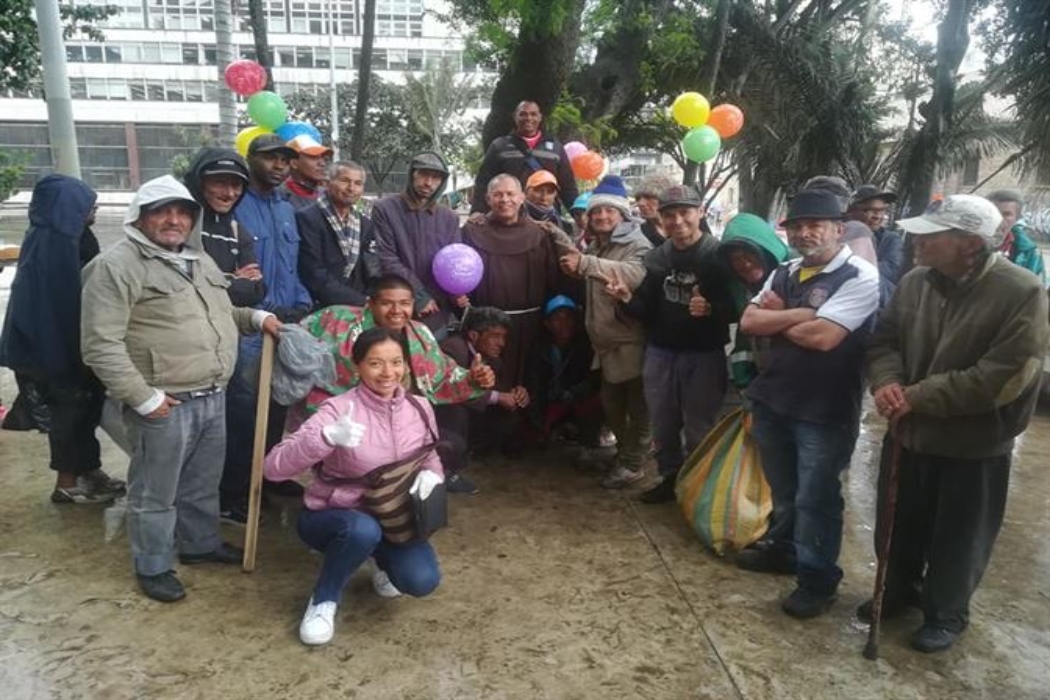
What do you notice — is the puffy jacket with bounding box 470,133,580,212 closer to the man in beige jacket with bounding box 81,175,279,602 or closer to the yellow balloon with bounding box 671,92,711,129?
the man in beige jacket with bounding box 81,175,279,602

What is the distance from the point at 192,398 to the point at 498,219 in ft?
6.54

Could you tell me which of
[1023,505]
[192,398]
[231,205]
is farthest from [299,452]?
[1023,505]

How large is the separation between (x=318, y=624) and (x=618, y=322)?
2228 millimetres

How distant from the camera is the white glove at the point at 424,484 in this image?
280cm

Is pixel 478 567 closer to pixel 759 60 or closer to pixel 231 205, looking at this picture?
pixel 231 205

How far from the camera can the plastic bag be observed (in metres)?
3.49

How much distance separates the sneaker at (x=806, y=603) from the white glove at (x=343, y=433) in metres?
1.83

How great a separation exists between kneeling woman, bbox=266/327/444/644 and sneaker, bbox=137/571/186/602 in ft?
1.90

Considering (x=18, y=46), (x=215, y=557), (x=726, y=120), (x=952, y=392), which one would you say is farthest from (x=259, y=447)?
(x=18, y=46)

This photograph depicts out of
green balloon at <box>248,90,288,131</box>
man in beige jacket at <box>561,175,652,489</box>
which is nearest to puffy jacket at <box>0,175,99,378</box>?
man in beige jacket at <box>561,175,652,489</box>

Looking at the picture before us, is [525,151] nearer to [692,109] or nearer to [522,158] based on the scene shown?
[522,158]

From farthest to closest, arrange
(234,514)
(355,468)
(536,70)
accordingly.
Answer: (536,70) < (234,514) < (355,468)

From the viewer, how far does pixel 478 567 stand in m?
3.40

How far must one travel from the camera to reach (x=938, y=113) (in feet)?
28.5
